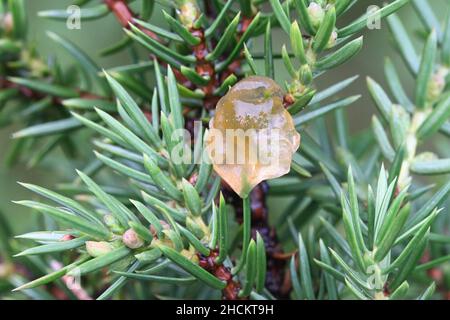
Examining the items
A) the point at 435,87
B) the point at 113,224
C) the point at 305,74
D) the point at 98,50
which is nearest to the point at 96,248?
the point at 113,224

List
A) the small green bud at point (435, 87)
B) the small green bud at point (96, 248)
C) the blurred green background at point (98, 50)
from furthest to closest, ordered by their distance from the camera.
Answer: the blurred green background at point (98, 50) → the small green bud at point (435, 87) → the small green bud at point (96, 248)

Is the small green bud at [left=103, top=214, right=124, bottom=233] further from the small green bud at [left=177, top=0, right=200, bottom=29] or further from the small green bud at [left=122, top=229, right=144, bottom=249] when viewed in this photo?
the small green bud at [left=177, top=0, right=200, bottom=29]

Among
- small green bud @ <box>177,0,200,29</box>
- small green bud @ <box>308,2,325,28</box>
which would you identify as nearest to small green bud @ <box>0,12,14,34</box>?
small green bud @ <box>177,0,200,29</box>

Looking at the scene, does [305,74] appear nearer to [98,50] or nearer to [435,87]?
[435,87]

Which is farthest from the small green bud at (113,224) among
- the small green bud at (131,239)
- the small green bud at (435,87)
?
the small green bud at (435,87)

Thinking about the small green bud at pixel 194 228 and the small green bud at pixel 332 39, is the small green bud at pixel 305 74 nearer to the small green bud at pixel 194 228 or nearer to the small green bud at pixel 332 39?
the small green bud at pixel 332 39

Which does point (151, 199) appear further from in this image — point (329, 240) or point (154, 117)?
point (329, 240)
